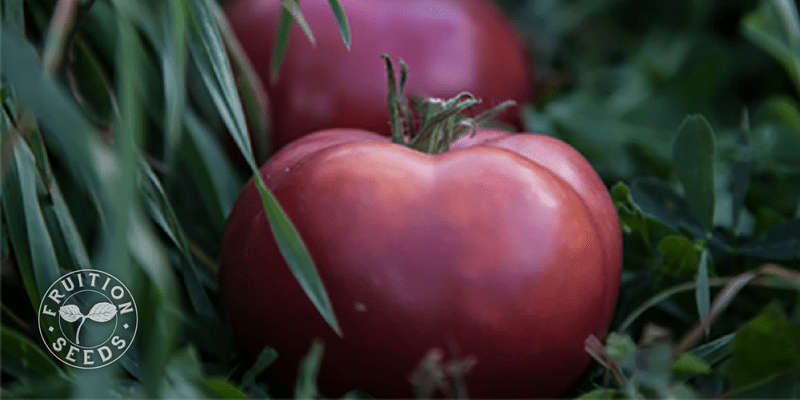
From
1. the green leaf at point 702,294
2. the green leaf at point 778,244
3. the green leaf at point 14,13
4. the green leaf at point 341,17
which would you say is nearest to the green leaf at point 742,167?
the green leaf at point 778,244

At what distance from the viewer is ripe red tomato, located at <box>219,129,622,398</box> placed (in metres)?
0.49

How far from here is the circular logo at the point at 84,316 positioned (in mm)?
479

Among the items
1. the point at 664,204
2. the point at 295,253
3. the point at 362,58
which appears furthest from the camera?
the point at 362,58

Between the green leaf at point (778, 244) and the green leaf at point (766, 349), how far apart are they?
7.1 inches

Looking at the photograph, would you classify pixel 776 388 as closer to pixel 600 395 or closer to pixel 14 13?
pixel 600 395

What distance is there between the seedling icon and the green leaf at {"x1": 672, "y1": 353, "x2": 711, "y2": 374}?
15.7 inches

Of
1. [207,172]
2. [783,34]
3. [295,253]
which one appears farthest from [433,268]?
[783,34]

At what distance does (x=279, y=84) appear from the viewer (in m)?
0.84

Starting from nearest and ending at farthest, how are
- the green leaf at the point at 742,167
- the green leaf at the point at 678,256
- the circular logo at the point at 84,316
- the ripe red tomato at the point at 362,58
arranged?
1. the circular logo at the point at 84,316
2. the green leaf at the point at 678,256
3. the green leaf at the point at 742,167
4. the ripe red tomato at the point at 362,58

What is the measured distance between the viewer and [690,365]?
49 centimetres

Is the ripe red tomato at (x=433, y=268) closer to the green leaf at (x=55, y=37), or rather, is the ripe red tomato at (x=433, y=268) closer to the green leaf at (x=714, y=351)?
the green leaf at (x=714, y=351)

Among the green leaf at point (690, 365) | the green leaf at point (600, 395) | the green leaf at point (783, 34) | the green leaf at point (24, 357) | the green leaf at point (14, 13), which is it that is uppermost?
the green leaf at point (14, 13)

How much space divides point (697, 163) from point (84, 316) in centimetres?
52

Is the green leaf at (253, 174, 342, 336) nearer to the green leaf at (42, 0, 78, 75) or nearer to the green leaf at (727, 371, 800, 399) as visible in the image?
the green leaf at (42, 0, 78, 75)
